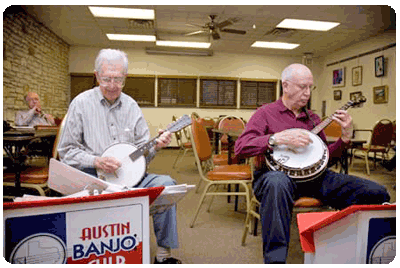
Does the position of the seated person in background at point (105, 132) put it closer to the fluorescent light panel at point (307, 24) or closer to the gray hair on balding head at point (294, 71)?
the gray hair on balding head at point (294, 71)

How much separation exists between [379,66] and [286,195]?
6.65 m

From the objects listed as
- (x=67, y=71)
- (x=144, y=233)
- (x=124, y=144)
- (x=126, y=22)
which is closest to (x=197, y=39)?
(x=126, y=22)

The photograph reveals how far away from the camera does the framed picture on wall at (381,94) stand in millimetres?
6680

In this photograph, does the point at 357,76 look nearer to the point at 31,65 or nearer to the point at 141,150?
the point at 31,65

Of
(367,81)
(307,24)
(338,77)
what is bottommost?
(367,81)

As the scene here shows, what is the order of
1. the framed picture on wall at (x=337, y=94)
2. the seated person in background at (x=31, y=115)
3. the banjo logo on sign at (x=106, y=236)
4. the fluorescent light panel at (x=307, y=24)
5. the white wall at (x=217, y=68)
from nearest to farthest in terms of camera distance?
1. the banjo logo on sign at (x=106, y=236)
2. the seated person in background at (x=31, y=115)
3. the fluorescent light panel at (x=307, y=24)
4. the framed picture on wall at (x=337, y=94)
5. the white wall at (x=217, y=68)

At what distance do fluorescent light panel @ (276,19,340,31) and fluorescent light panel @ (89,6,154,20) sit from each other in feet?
8.55

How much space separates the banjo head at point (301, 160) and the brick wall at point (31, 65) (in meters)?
4.90

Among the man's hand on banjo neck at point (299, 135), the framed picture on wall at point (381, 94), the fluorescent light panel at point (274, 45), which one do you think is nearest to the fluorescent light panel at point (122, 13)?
the fluorescent light panel at point (274, 45)

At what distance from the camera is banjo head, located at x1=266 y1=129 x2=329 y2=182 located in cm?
164

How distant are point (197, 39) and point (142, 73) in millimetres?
2126

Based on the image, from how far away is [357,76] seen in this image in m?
7.75

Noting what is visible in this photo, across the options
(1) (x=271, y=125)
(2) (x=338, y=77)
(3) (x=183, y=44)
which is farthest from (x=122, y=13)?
(2) (x=338, y=77)

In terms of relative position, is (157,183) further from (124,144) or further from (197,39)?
(197,39)
